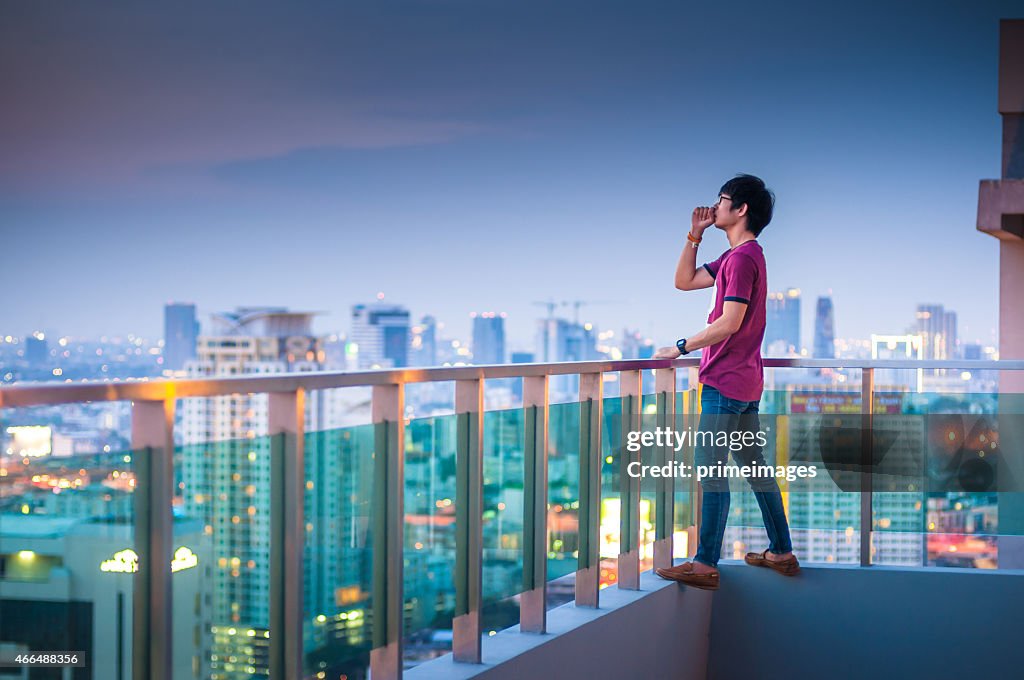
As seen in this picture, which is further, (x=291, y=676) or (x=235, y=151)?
(x=235, y=151)

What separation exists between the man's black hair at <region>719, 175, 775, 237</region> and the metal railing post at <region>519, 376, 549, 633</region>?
123 centimetres

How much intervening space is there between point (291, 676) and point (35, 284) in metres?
47.2

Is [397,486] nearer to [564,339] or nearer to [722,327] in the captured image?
[722,327]

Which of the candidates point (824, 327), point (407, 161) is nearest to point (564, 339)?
point (407, 161)

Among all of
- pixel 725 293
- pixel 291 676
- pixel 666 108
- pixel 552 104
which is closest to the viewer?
pixel 291 676

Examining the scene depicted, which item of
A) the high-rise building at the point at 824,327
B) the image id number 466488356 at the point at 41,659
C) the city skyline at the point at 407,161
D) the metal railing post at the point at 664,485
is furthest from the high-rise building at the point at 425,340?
the image id number 466488356 at the point at 41,659

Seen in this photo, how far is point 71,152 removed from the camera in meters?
46.8

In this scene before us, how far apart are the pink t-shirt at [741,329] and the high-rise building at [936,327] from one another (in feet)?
56.9

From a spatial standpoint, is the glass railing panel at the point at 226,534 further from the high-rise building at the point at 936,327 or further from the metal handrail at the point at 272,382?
the high-rise building at the point at 936,327

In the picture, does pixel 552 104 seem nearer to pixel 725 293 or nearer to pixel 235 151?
pixel 235 151

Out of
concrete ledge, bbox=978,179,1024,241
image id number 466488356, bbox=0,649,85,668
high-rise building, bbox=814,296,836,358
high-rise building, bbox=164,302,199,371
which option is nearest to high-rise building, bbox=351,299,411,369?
high-rise building, bbox=164,302,199,371

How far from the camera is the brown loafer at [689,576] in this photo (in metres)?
5.02

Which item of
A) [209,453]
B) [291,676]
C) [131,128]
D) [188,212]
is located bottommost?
[291,676]

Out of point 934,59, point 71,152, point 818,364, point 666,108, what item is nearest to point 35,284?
point 71,152
